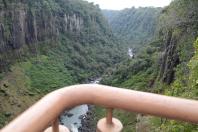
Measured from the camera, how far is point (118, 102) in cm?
179

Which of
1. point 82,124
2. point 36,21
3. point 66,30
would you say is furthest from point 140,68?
point 66,30

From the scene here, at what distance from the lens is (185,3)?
15.2 metres

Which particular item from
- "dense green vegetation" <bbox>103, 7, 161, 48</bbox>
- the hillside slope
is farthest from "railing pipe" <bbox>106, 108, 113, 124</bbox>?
"dense green vegetation" <bbox>103, 7, 161, 48</bbox>

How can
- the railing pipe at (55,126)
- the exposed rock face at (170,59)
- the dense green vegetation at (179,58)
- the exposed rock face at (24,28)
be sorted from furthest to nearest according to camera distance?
1. the exposed rock face at (24,28)
2. the exposed rock face at (170,59)
3. the dense green vegetation at (179,58)
4. the railing pipe at (55,126)

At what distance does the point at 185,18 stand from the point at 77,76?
160 ft

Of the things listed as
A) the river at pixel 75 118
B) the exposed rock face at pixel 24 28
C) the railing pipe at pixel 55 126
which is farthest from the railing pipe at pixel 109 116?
the exposed rock face at pixel 24 28

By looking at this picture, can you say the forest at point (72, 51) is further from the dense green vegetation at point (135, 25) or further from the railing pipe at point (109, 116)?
the railing pipe at point (109, 116)

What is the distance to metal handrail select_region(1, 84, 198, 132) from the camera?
1701 mm

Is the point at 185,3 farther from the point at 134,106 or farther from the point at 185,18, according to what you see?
the point at 134,106

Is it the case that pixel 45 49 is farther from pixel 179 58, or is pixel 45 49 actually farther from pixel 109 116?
pixel 109 116

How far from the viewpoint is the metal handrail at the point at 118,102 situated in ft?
5.58

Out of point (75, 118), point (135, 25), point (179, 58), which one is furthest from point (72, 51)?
point (179, 58)

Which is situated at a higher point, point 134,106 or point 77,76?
point 134,106

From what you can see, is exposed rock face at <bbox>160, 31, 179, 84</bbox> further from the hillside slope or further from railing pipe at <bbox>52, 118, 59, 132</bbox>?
the hillside slope
